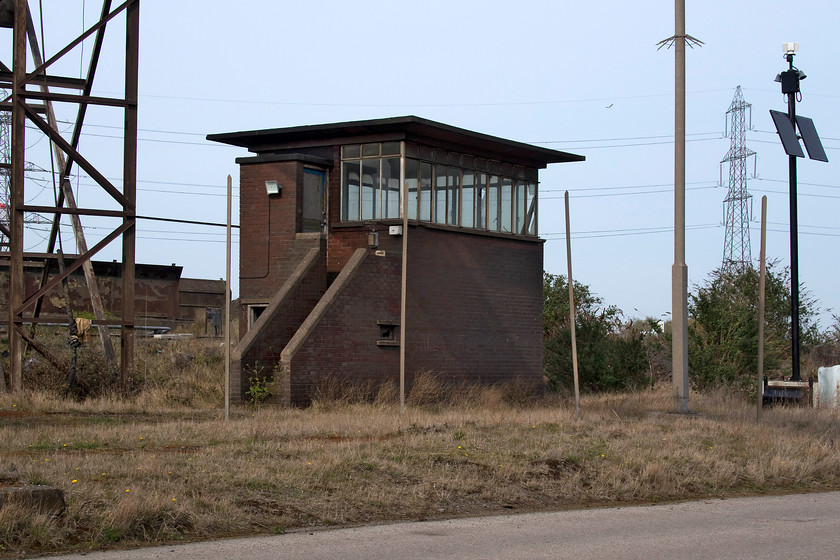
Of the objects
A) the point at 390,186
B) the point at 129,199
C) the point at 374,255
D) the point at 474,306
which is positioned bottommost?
the point at 474,306

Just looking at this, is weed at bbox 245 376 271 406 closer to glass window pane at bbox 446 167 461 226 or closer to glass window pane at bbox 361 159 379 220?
glass window pane at bbox 361 159 379 220

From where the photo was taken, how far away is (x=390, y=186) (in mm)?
25859

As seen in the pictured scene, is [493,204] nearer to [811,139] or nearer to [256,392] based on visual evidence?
[811,139]

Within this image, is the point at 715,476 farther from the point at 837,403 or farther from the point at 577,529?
the point at 837,403

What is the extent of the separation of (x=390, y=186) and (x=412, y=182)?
0.69 m

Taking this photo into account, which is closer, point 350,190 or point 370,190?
point 370,190

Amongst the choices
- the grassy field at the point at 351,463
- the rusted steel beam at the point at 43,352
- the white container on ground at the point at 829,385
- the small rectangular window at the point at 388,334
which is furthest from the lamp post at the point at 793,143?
the rusted steel beam at the point at 43,352

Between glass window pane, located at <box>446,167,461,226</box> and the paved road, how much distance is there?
16.1 meters

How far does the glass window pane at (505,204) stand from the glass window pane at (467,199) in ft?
3.92

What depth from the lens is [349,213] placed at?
26016mm

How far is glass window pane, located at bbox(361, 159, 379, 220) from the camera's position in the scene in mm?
25906

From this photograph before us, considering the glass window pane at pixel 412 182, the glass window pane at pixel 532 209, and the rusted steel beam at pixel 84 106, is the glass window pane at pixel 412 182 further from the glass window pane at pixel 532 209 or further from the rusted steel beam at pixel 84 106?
the rusted steel beam at pixel 84 106

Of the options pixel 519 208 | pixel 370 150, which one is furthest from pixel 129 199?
pixel 519 208

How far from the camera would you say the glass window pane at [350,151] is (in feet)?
85.8
